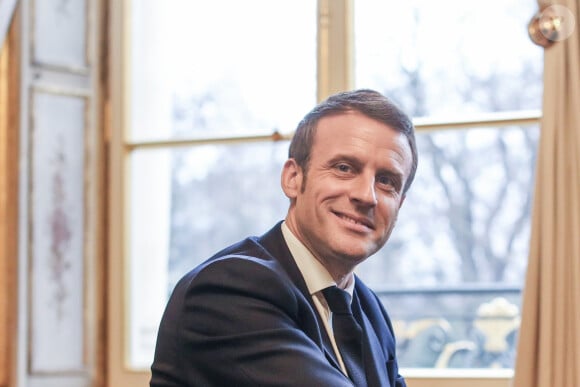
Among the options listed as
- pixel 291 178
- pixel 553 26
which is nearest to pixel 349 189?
pixel 291 178

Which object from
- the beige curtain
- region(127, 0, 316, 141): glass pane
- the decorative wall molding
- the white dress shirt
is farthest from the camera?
region(127, 0, 316, 141): glass pane

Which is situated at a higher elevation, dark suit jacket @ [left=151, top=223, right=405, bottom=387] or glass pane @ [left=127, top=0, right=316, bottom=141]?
glass pane @ [left=127, top=0, right=316, bottom=141]

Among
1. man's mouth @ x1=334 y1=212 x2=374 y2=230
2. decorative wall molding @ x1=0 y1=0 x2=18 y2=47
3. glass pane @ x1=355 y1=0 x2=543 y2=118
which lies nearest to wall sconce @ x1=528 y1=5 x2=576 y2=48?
glass pane @ x1=355 y1=0 x2=543 y2=118

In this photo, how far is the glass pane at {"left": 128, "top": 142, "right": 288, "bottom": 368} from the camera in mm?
3613

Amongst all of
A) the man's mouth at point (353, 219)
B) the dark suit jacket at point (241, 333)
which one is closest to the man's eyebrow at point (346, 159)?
the man's mouth at point (353, 219)

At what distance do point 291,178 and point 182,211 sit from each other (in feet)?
5.08

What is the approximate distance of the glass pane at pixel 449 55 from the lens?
318 cm

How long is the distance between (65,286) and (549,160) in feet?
5.37

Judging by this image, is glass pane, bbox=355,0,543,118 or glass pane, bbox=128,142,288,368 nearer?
glass pane, bbox=355,0,543,118

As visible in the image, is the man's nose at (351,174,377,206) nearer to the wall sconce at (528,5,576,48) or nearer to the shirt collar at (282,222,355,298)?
the shirt collar at (282,222,355,298)

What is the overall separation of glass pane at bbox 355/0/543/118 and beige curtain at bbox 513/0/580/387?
0.98 ft

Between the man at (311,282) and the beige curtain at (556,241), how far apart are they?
0.55 m

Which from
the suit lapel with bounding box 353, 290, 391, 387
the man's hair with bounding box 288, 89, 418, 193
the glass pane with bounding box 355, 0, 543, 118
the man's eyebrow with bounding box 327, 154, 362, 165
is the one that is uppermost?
the glass pane with bounding box 355, 0, 543, 118

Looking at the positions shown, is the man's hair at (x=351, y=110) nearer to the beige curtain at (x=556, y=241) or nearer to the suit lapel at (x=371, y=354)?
the suit lapel at (x=371, y=354)
